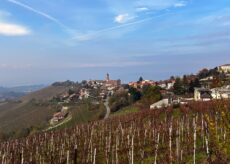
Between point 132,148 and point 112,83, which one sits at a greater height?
point 132,148

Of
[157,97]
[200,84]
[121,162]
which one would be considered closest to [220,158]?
[121,162]

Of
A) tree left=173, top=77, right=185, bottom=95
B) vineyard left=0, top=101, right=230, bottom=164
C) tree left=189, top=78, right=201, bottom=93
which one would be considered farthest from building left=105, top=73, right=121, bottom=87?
vineyard left=0, top=101, right=230, bottom=164

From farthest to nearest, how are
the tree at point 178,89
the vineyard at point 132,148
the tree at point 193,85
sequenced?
the tree at point 178,89, the tree at point 193,85, the vineyard at point 132,148

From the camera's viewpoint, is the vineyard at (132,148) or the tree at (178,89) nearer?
the vineyard at (132,148)

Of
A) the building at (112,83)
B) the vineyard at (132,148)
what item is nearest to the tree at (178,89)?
the vineyard at (132,148)

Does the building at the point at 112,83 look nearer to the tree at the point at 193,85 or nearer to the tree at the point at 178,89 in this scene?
the tree at the point at 178,89

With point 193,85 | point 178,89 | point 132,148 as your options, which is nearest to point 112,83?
point 178,89

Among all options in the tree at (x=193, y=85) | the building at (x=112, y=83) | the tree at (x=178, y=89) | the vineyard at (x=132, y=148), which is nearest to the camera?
the vineyard at (x=132, y=148)

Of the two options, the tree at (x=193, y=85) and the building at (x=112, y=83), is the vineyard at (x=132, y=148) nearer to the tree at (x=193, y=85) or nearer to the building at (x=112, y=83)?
the tree at (x=193, y=85)

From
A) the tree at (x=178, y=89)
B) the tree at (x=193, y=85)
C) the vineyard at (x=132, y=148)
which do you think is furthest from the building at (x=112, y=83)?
the vineyard at (x=132, y=148)

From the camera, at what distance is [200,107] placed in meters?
34.6

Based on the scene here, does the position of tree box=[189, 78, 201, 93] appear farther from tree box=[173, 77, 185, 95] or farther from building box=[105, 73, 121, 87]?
building box=[105, 73, 121, 87]

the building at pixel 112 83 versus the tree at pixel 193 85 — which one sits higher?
the tree at pixel 193 85

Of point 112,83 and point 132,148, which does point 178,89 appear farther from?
point 112,83
